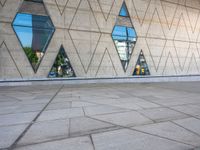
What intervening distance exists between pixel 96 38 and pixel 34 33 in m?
5.41

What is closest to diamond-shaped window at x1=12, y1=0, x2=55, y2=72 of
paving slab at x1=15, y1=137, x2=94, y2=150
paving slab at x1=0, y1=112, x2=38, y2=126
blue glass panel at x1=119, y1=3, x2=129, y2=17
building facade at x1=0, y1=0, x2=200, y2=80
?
building facade at x1=0, y1=0, x2=200, y2=80

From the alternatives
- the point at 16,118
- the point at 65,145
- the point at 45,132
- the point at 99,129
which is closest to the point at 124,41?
the point at 16,118

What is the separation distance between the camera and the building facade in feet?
41.3

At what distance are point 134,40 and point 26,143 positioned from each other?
15.4 metres

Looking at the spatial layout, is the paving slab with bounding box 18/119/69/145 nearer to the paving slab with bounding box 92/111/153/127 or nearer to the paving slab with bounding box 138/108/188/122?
the paving slab with bounding box 92/111/153/127

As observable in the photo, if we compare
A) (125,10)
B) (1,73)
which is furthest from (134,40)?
(1,73)

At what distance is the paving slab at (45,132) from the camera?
3023mm

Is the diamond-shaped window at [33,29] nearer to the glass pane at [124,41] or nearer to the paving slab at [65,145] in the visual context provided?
the glass pane at [124,41]

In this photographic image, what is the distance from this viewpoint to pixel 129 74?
1636 cm

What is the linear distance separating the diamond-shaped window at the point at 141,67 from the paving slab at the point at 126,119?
12321 mm

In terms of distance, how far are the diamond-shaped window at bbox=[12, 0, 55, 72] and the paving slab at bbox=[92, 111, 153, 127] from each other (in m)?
10.3

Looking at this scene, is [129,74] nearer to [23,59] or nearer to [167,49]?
[167,49]

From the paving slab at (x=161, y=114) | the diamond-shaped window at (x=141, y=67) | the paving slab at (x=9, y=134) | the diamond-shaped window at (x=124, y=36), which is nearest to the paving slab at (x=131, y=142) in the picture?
the paving slab at (x=161, y=114)

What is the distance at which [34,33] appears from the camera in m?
13.1
